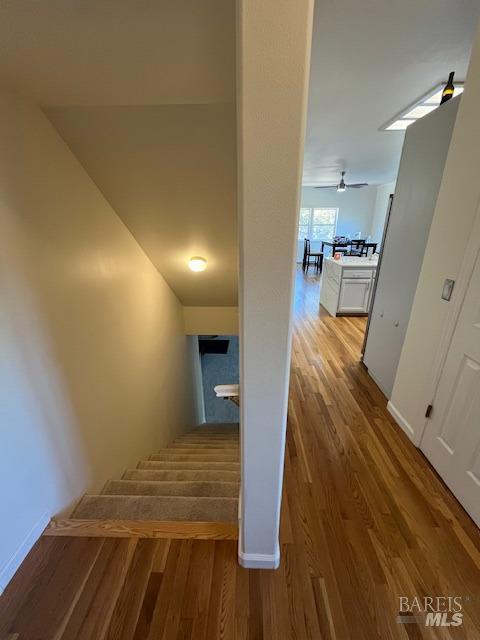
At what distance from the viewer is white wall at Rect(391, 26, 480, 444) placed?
1436mm

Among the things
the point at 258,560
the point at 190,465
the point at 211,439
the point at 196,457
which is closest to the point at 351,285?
the point at 211,439

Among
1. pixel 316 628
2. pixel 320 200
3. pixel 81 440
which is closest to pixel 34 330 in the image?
pixel 81 440

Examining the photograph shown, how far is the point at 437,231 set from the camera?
1710 millimetres

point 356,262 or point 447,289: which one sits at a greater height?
point 447,289

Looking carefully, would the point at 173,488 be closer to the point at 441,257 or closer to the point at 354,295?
the point at 441,257

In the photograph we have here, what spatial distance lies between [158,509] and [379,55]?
10.8ft

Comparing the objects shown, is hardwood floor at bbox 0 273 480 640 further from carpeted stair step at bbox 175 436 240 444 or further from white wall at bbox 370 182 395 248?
white wall at bbox 370 182 395 248

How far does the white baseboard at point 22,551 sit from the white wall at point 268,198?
111cm

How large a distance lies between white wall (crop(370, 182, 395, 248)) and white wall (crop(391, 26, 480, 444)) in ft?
26.1

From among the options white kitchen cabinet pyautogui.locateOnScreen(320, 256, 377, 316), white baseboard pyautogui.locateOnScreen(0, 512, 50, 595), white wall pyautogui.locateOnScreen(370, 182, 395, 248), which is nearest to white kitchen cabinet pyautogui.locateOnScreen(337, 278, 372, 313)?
white kitchen cabinet pyautogui.locateOnScreen(320, 256, 377, 316)

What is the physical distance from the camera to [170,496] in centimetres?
160

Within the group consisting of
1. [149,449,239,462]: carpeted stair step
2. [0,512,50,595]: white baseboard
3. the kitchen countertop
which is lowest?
[149,449,239,462]: carpeted stair step

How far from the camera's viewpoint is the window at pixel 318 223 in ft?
31.1

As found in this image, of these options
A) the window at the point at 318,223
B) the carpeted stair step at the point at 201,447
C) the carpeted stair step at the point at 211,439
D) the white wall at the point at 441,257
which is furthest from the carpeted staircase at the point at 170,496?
the window at the point at 318,223
